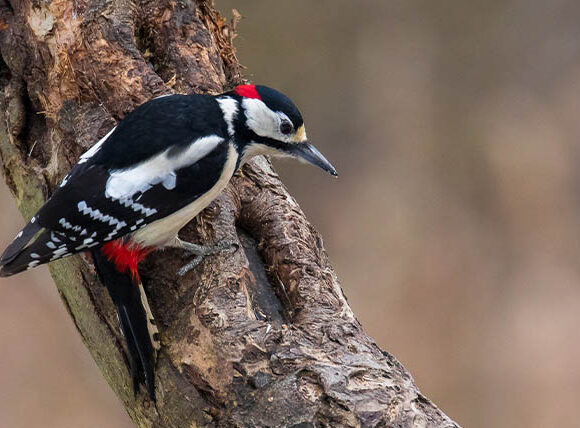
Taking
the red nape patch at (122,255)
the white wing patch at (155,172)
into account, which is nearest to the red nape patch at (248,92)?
the white wing patch at (155,172)

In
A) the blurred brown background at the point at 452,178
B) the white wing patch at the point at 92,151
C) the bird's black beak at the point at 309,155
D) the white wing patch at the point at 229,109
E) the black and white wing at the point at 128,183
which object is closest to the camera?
the black and white wing at the point at 128,183

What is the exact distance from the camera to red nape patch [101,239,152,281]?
224 centimetres

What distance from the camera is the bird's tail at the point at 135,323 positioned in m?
2.15

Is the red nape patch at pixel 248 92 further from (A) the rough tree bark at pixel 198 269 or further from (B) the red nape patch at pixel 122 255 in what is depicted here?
(B) the red nape patch at pixel 122 255

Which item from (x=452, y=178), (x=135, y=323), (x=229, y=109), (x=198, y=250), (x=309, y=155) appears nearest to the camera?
(x=135, y=323)

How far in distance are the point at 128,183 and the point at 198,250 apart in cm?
27

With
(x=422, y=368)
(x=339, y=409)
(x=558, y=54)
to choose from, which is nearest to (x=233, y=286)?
(x=339, y=409)

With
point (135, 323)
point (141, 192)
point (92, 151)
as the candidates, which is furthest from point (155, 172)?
point (135, 323)

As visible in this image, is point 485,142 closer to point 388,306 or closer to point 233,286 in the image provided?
point 388,306

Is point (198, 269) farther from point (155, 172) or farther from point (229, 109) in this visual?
point (229, 109)

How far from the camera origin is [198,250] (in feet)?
7.52

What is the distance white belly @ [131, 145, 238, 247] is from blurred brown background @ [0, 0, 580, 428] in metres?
2.75

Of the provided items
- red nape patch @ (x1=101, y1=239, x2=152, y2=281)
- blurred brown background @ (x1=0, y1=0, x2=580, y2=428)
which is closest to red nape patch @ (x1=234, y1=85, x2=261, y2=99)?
red nape patch @ (x1=101, y1=239, x2=152, y2=281)

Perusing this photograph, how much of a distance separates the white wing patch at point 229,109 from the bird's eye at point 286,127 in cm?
14
